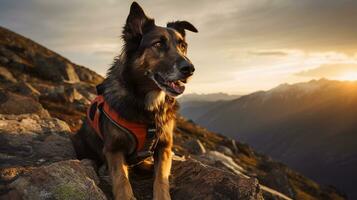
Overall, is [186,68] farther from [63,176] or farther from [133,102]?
[63,176]

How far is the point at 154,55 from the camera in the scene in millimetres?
8539

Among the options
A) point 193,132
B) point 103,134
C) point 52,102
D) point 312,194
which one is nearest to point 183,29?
point 103,134

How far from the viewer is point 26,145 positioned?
11273 mm

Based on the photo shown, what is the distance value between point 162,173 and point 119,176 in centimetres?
99

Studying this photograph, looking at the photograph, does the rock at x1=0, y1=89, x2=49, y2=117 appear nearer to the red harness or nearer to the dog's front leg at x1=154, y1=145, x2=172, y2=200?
the red harness

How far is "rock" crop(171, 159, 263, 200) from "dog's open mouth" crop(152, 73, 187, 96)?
6.93 ft

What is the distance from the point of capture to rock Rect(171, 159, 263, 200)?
27.0ft

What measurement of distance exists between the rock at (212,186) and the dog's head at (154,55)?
2104 mm

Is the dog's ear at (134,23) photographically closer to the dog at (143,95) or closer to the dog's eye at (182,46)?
the dog at (143,95)

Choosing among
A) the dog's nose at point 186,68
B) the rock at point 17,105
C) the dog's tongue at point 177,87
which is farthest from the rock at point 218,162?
the rock at point 17,105

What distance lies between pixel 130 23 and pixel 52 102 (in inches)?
1574

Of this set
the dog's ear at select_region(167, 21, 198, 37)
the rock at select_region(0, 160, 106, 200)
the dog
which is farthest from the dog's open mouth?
the rock at select_region(0, 160, 106, 200)

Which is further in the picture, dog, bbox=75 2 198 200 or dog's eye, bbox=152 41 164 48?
dog's eye, bbox=152 41 164 48

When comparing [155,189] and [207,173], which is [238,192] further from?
[155,189]
